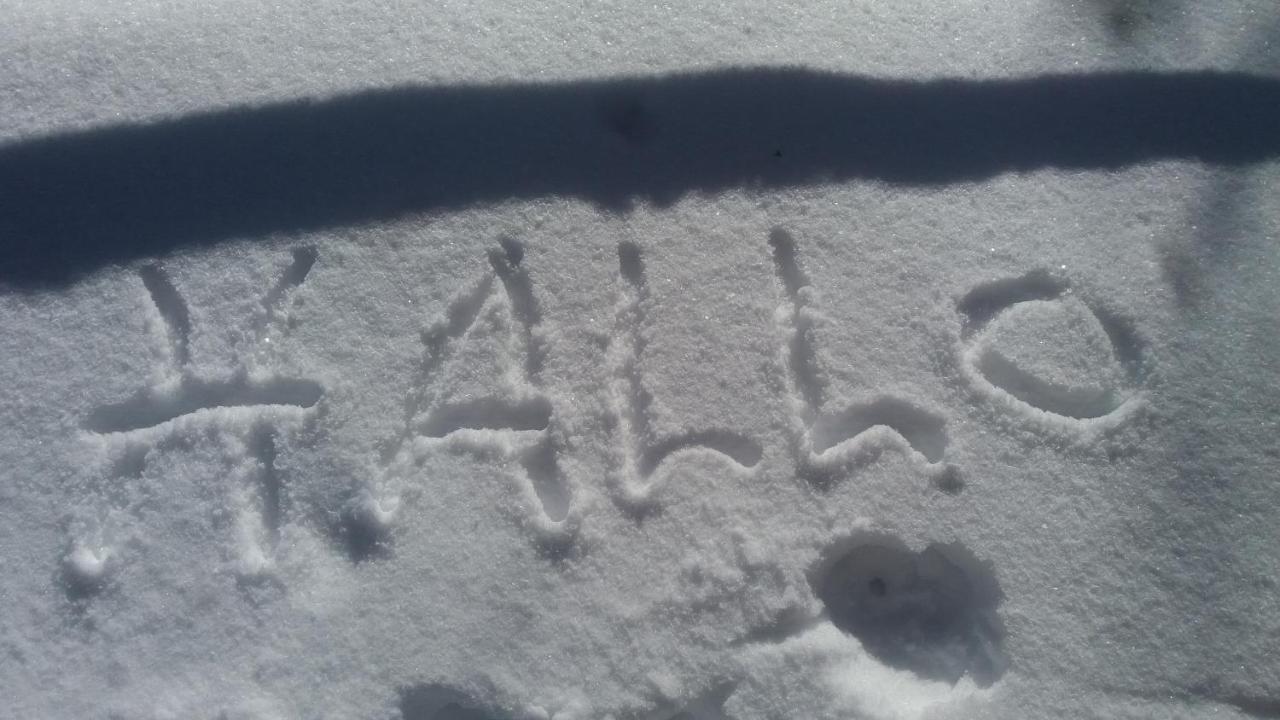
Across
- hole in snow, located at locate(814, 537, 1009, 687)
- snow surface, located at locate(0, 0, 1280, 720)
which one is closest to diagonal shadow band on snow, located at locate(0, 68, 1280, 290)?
snow surface, located at locate(0, 0, 1280, 720)

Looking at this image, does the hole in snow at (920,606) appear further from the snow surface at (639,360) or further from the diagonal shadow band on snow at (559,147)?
the diagonal shadow band on snow at (559,147)

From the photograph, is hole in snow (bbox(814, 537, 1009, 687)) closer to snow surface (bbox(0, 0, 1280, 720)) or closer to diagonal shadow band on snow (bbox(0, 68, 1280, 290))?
snow surface (bbox(0, 0, 1280, 720))

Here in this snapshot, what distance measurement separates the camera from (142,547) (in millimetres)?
1158

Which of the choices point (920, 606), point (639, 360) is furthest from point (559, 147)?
point (920, 606)

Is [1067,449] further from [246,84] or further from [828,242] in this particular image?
[246,84]

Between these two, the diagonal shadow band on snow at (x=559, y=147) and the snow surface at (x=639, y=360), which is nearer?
the snow surface at (x=639, y=360)

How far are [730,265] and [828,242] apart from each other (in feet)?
0.52

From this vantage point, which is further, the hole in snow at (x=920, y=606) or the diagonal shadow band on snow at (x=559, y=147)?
the diagonal shadow band on snow at (x=559, y=147)

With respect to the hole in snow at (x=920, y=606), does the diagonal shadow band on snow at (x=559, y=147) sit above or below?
above

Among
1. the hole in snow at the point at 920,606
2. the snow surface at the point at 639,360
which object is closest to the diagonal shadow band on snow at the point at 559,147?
the snow surface at the point at 639,360

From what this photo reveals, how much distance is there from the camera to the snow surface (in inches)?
44.1

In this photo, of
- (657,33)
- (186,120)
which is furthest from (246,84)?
(657,33)

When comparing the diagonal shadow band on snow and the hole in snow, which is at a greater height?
the diagonal shadow band on snow

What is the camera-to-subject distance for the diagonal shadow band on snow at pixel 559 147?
126 cm
